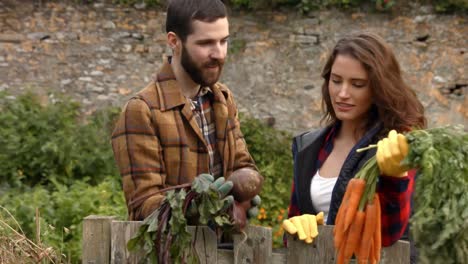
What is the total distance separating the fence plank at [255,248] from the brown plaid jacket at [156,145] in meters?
0.33

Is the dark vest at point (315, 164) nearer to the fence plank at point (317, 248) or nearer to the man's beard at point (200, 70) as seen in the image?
the fence plank at point (317, 248)

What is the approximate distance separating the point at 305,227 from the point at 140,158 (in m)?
0.65

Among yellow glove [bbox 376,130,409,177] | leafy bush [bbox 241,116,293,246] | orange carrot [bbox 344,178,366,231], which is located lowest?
leafy bush [bbox 241,116,293,246]

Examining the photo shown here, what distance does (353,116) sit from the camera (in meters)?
3.41

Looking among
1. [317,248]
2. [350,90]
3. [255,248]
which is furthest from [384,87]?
[255,248]

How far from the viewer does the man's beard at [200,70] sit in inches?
130

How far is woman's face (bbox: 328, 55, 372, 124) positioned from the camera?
3367 mm

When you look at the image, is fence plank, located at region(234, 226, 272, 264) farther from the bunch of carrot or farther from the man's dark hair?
the man's dark hair

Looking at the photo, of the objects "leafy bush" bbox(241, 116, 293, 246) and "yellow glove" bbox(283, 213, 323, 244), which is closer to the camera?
"yellow glove" bbox(283, 213, 323, 244)

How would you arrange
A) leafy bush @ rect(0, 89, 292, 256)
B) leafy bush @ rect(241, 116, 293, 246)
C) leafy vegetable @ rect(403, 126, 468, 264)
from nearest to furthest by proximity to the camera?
leafy vegetable @ rect(403, 126, 468, 264) < leafy bush @ rect(0, 89, 292, 256) < leafy bush @ rect(241, 116, 293, 246)

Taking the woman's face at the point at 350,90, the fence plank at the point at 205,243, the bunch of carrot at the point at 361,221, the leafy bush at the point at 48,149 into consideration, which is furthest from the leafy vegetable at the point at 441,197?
the leafy bush at the point at 48,149

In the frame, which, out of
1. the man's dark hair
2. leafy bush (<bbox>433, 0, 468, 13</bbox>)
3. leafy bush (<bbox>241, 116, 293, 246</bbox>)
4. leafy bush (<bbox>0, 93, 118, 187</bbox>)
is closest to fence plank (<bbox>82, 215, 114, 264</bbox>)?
the man's dark hair

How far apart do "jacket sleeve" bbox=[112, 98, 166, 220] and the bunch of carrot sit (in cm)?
67

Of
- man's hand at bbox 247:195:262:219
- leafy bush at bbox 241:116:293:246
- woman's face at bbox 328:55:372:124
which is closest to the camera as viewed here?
man's hand at bbox 247:195:262:219
